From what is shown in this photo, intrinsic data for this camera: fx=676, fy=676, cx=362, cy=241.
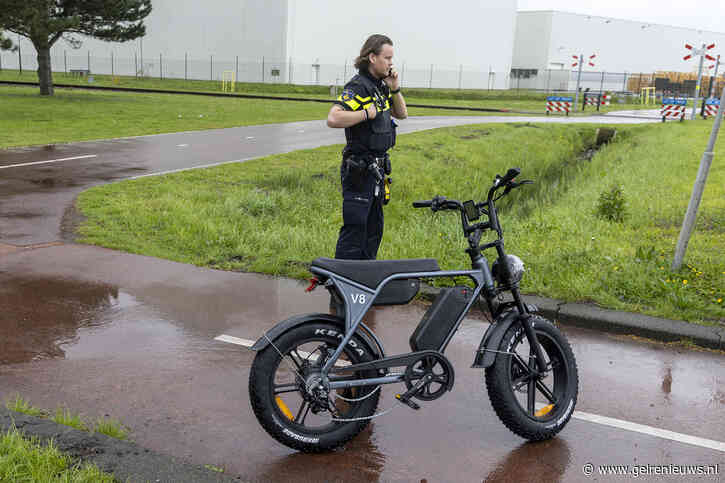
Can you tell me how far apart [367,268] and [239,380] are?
139 cm

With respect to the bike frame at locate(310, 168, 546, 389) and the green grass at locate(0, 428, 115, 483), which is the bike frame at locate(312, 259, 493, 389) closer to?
the bike frame at locate(310, 168, 546, 389)

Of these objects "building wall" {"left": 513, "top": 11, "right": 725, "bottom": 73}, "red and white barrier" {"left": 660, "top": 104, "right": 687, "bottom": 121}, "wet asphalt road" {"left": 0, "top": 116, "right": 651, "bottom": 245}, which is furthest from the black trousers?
"building wall" {"left": 513, "top": 11, "right": 725, "bottom": 73}

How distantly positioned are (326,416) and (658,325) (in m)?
3.03

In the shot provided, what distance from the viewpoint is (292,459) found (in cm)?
342

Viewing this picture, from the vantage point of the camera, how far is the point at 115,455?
307 centimetres

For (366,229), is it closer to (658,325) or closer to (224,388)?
(224,388)

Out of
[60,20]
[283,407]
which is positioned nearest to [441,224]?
[283,407]

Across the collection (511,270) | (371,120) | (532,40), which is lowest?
(511,270)

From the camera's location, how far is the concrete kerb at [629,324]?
17.0 ft

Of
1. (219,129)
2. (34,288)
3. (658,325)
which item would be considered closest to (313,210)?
(34,288)

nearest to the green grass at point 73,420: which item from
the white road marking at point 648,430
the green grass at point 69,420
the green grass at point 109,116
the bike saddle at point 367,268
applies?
the green grass at point 69,420

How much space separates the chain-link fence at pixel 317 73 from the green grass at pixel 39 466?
155ft

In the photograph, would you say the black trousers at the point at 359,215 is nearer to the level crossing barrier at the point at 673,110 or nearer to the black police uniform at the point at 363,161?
the black police uniform at the point at 363,161

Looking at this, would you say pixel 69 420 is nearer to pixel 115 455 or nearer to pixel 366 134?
pixel 115 455
